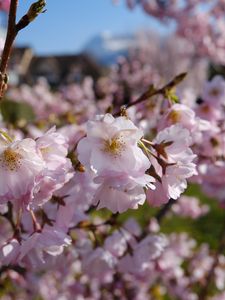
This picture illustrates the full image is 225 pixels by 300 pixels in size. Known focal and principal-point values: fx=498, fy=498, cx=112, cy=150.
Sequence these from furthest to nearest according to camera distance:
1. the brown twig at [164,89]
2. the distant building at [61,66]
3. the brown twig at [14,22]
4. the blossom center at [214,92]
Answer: the distant building at [61,66] → the blossom center at [214,92] → the brown twig at [164,89] → the brown twig at [14,22]

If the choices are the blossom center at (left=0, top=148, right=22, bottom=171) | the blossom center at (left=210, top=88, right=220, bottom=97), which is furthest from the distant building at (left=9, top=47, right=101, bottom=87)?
the blossom center at (left=0, top=148, right=22, bottom=171)

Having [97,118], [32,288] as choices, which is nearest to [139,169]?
[97,118]

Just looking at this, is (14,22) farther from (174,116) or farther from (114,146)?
(174,116)

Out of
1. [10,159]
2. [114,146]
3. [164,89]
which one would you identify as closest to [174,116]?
[164,89]

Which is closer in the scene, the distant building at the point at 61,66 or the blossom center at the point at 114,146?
the blossom center at the point at 114,146

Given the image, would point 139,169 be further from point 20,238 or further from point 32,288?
point 32,288

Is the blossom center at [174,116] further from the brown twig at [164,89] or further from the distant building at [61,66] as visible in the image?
the distant building at [61,66]

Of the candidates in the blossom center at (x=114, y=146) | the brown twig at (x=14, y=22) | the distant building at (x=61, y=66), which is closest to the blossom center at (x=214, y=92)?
the blossom center at (x=114, y=146)

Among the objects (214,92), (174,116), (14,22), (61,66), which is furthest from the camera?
(61,66)

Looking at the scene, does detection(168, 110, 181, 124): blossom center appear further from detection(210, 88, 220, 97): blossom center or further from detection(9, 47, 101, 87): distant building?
detection(9, 47, 101, 87): distant building
